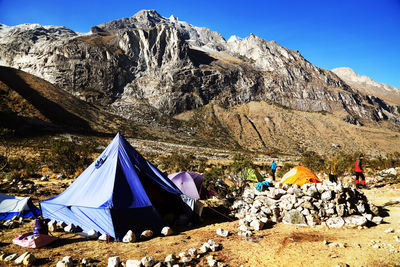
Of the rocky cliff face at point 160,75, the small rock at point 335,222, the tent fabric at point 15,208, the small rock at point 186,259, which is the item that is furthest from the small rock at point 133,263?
the rocky cliff face at point 160,75

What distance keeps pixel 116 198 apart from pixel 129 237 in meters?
1.27

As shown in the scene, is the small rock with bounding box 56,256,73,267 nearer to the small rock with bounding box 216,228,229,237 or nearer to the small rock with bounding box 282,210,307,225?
the small rock with bounding box 216,228,229,237

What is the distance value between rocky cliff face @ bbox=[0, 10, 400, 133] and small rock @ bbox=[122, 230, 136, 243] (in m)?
84.7

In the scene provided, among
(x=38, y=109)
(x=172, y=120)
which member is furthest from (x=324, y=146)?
(x=38, y=109)

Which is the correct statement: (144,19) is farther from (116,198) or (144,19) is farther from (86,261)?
(86,261)

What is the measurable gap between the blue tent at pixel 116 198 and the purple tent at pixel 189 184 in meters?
2.31

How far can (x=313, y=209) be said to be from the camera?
8.18m

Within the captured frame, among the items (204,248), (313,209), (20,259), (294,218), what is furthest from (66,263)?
(313,209)

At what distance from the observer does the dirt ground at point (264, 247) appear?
543cm

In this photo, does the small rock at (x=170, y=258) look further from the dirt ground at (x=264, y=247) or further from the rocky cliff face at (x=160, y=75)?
the rocky cliff face at (x=160, y=75)

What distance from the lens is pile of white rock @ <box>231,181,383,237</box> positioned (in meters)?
7.65

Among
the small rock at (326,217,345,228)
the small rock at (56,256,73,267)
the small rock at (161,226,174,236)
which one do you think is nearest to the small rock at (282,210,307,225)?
the small rock at (326,217,345,228)

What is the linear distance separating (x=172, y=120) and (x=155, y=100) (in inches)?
574

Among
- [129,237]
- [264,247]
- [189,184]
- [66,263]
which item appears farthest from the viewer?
[189,184]
